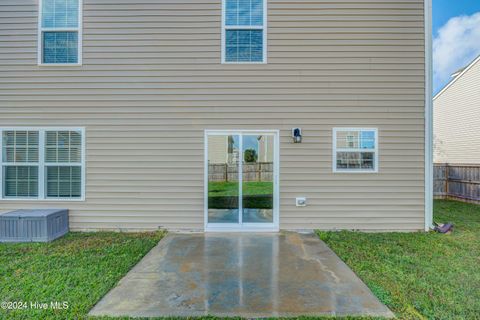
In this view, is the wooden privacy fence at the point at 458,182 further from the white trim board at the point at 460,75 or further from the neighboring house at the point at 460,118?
the white trim board at the point at 460,75

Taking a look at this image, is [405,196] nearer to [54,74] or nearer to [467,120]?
[54,74]

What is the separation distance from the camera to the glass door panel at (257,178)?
6.05 meters

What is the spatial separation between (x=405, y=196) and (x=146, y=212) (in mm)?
5417

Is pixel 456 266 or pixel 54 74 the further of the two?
pixel 54 74

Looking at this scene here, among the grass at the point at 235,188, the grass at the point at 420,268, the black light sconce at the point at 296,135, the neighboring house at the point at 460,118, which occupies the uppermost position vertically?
the neighboring house at the point at 460,118

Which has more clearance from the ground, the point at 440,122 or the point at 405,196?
the point at 440,122

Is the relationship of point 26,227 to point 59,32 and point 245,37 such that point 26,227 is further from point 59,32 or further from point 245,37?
point 245,37

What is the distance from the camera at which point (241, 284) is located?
3.61m

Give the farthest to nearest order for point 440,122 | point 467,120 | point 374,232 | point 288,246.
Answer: point 440,122 < point 467,120 < point 374,232 < point 288,246

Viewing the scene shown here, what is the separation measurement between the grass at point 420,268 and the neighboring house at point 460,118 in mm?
7947

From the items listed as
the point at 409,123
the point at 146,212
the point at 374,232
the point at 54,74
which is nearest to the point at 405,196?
the point at 374,232

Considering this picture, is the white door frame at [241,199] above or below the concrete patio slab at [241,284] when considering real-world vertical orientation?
above

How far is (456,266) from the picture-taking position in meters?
4.14

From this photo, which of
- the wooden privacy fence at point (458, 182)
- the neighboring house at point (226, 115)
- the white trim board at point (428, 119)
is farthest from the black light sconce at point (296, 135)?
the wooden privacy fence at point (458, 182)
